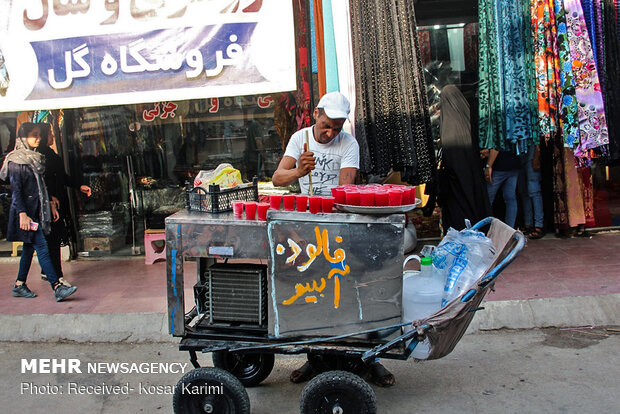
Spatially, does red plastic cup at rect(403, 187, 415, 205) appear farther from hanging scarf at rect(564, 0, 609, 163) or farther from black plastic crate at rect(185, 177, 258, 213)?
hanging scarf at rect(564, 0, 609, 163)

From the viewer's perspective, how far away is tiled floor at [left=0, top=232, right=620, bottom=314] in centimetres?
462

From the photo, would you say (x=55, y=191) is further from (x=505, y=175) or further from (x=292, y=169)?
(x=505, y=175)

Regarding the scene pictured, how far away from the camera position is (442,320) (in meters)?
2.44

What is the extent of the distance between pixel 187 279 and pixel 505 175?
356cm

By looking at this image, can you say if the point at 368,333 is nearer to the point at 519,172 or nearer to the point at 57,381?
the point at 57,381

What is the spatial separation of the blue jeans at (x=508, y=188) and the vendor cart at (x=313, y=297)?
335 cm

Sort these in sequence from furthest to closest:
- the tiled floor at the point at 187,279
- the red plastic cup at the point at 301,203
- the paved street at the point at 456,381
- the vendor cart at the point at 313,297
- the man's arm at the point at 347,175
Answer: the tiled floor at the point at 187,279, the man's arm at the point at 347,175, the paved street at the point at 456,381, the red plastic cup at the point at 301,203, the vendor cart at the point at 313,297

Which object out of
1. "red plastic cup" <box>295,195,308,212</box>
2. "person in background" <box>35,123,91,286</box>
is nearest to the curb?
"person in background" <box>35,123,91,286</box>

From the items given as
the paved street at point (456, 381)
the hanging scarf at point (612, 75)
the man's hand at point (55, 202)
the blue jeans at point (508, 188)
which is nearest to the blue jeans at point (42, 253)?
the man's hand at point (55, 202)

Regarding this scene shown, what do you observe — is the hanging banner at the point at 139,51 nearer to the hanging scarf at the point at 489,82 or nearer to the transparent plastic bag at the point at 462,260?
the hanging scarf at the point at 489,82

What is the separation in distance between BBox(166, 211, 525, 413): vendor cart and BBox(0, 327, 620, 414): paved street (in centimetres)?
55

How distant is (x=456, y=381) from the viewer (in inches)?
131

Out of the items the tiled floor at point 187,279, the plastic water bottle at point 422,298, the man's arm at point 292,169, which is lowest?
the tiled floor at point 187,279

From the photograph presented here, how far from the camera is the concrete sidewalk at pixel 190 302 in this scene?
4.24m
